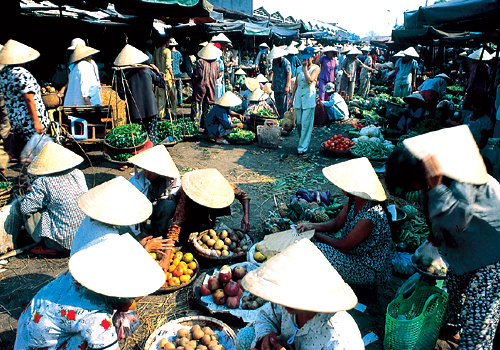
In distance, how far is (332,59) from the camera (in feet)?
35.6

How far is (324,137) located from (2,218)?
7352 mm

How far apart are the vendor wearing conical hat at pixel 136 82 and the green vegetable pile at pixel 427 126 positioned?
213 inches

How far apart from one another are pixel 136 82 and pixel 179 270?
13.7 feet

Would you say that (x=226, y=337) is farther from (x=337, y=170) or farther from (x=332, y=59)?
(x=332, y=59)

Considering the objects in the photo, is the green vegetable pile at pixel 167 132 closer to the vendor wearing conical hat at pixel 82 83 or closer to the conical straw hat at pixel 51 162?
the vendor wearing conical hat at pixel 82 83

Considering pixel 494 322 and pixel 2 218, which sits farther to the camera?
pixel 2 218

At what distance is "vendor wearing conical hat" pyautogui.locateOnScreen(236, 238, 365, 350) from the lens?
1725mm


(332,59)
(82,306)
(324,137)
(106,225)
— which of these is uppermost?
(332,59)

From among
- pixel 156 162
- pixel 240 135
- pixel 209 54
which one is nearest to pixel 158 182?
pixel 156 162

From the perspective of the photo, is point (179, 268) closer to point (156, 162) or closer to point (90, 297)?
A: point (156, 162)

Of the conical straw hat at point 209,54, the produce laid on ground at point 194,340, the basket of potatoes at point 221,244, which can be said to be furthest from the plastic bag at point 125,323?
the conical straw hat at point 209,54

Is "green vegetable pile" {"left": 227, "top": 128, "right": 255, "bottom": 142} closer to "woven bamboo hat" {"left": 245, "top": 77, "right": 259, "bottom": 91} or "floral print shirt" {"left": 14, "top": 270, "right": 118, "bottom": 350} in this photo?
"woven bamboo hat" {"left": 245, "top": 77, "right": 259, "bottom": 91}

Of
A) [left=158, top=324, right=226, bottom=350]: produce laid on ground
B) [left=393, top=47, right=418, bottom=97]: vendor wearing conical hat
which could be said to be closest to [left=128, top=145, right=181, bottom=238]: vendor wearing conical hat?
[left=158, top=324, right=226, bottom=350]: produce laid on ground

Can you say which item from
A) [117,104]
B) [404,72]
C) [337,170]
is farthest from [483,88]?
[117,104]
